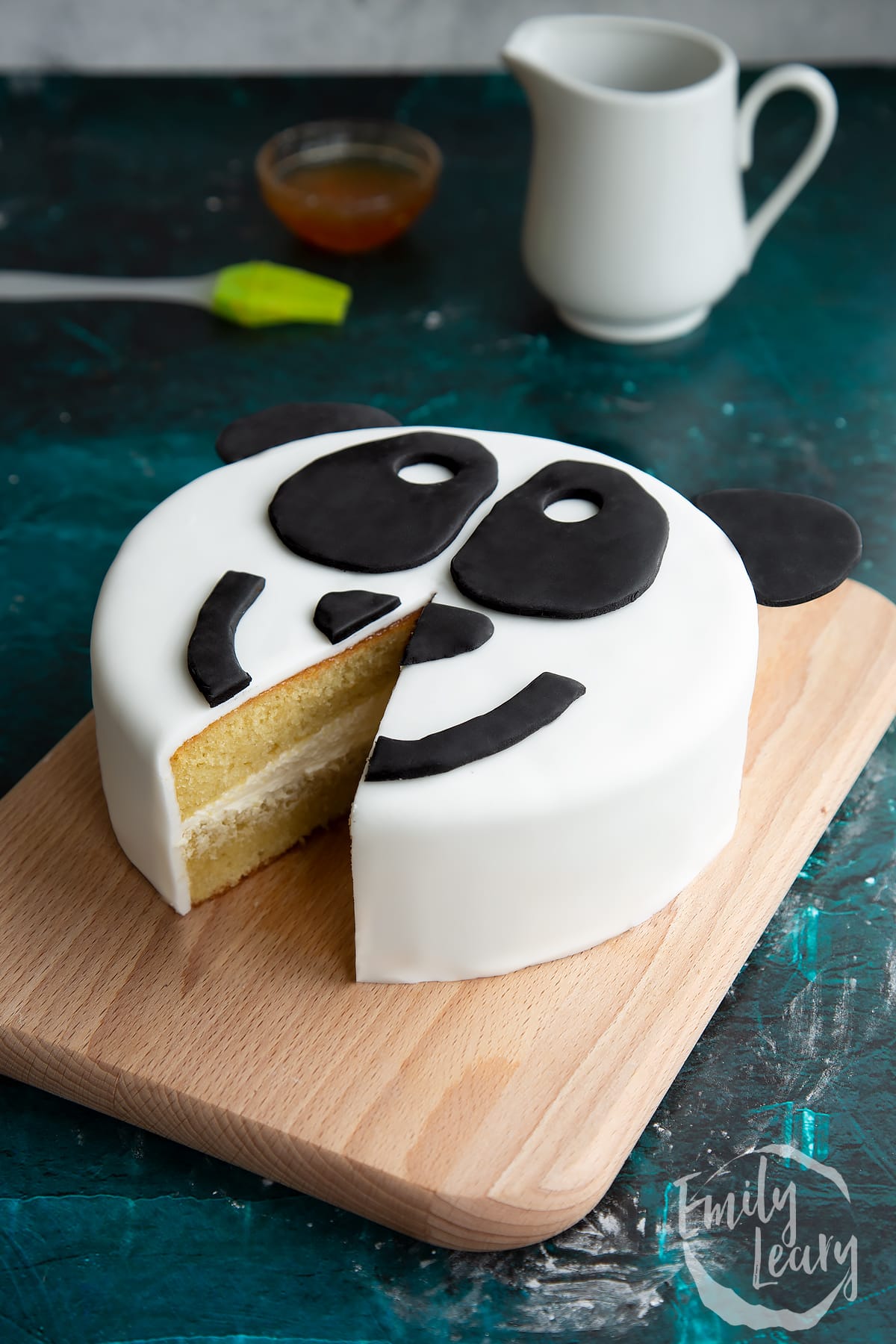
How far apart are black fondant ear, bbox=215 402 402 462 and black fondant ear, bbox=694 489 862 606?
57 cm

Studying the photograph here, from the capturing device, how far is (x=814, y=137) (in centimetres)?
308

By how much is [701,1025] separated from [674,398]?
1.62 metres

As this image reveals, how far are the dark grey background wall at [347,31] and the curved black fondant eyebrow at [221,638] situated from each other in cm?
248

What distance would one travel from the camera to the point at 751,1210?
5.68 ft

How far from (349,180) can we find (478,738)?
81.3 inches

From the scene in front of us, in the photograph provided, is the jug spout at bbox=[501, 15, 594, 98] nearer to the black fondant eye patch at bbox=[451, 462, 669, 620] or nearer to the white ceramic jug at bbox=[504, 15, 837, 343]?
the white ceramic jug at bbox=[504, 15, 837, 343]

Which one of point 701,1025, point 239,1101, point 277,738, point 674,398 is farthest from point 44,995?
point 674,398

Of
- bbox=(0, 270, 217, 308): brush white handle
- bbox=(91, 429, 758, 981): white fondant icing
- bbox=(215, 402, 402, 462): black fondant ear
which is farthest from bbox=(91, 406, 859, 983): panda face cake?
bbox=(0, 270, 217, 308): brush white handle

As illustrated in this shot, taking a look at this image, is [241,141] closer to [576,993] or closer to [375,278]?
[375,278]

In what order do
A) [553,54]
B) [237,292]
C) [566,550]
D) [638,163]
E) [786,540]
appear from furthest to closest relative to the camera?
[237,292] → [553,54] → [638,163] → [786,540] → [566,550]

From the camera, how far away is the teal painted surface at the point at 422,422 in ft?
5.51

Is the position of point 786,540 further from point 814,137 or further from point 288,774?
point 814,137

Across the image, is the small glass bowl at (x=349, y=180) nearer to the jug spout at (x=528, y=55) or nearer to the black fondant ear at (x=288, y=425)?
the jug spout at (x=528, y=55)

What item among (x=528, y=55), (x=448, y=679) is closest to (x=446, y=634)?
(x=448, y=679)
